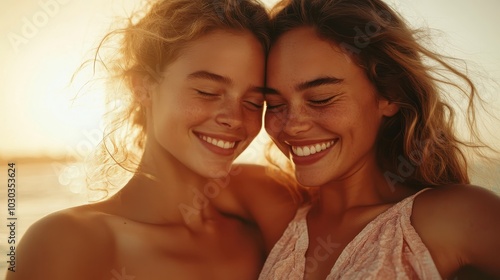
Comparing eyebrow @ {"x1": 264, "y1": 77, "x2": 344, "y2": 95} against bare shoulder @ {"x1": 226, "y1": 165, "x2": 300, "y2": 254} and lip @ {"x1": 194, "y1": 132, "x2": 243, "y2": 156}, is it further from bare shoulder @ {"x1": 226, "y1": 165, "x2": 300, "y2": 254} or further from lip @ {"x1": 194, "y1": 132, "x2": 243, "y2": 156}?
bare shoulder @ {"x1": 226, "y1": 165, "x2": 300, "y2": 254}

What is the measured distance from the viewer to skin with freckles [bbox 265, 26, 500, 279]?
7.07ft

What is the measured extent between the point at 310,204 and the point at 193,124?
681mm

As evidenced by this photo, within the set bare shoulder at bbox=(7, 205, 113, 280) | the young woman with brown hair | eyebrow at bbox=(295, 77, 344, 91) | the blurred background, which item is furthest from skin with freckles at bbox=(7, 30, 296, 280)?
the blurred background

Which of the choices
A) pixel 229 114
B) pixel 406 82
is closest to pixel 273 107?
pixel 229 114

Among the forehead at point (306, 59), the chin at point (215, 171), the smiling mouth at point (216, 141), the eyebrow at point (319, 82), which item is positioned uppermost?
the forehead at point (306, 59)

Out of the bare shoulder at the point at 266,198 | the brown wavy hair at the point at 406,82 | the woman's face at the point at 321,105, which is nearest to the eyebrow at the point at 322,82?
the woman's face at the point at 321,105

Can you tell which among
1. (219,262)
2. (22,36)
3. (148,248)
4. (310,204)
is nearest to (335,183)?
(310,204)

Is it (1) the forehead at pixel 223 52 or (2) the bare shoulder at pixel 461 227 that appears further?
(1) the forehead at pixel 223 52

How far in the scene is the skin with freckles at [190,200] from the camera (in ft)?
6.85

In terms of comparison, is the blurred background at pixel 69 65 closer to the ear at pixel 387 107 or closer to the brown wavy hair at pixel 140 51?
the brown wavy hair at pixel 140 51

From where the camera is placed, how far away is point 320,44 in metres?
2.22

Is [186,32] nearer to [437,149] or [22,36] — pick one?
[22,36]

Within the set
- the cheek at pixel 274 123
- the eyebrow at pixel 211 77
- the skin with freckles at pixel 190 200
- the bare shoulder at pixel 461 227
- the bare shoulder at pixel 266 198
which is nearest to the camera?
the bare shoulder at pixel 461 227

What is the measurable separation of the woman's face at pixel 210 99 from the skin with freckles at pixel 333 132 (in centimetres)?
10
